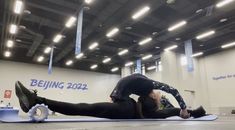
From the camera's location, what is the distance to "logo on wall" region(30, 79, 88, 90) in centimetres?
1224

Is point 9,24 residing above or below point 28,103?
above

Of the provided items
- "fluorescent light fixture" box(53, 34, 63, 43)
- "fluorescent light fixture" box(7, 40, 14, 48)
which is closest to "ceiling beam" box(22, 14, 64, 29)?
"fluorescent light fixture" box(53, 34, 63, 43)

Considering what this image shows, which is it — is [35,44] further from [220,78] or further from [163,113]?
[220,78]

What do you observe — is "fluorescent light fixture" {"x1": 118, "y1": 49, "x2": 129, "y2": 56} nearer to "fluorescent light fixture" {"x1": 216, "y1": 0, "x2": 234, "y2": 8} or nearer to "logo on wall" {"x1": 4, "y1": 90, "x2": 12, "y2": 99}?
"fluorescent light fixture" {"x1": 216, "y1": 0, "x2": 234, "y2": 8}

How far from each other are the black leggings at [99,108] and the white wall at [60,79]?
10886mm

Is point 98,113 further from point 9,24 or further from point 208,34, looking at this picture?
point 208,34

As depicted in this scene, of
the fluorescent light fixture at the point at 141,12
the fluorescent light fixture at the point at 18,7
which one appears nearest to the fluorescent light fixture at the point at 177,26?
the fluorescent light fixture at the point at 141,12

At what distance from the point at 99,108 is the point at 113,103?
7.1 inches

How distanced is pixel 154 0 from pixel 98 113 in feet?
16.6

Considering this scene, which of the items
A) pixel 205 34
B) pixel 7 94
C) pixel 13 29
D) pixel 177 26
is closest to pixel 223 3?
pixel 177 26

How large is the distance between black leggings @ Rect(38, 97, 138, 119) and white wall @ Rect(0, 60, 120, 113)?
10.9 meters

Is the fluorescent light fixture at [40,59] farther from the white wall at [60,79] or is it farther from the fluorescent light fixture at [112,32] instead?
the fluorescent light fixture at [112,32]

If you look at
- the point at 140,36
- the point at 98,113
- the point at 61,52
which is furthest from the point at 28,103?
the point at 61,52

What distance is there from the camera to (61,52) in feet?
35.8
